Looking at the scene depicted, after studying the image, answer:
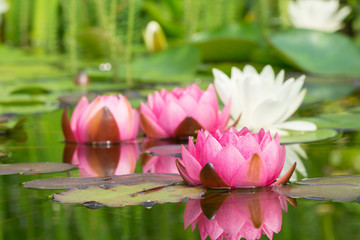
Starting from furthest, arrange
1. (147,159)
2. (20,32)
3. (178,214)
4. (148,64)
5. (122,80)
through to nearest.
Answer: (20,32) → (148,64) → (122,80) → (147,159) → (178,214)

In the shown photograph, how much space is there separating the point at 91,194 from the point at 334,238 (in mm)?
404

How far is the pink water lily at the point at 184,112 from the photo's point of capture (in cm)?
157

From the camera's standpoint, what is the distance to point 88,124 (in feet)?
5.19

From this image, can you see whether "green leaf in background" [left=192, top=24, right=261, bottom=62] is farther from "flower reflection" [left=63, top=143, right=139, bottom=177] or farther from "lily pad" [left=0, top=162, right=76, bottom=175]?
"lily pad" [left=0, top=162, right=76, bottom=175]

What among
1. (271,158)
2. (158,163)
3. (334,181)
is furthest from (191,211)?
(158,163)

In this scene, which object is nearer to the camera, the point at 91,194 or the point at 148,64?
the point at 91,194

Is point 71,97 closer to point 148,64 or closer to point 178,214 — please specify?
point 148,64

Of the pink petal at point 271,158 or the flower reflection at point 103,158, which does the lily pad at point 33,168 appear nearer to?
the flower reflection at point 103,158

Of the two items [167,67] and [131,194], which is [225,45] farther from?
[131,194]

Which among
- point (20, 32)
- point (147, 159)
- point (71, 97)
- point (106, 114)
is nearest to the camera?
point (147, 159)

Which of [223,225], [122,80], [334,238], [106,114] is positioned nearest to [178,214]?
[223,225]

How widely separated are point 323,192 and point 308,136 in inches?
24.5

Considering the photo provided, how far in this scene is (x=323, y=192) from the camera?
99 centimetres

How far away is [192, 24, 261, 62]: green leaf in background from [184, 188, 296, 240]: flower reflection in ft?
7.98
